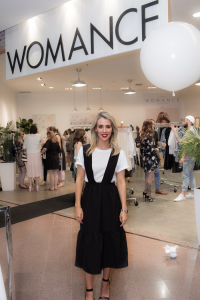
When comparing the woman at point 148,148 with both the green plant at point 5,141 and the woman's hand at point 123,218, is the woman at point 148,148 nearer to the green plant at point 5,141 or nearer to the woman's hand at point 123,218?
the woman's hand at point 123,218

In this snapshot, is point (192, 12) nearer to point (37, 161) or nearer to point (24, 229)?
point (37, 161)

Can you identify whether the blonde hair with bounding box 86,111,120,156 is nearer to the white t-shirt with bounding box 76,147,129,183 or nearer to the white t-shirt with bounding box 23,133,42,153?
the white t-shirt with bounding box 76,147,129,183

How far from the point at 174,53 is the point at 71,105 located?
11056mm

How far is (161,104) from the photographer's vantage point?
1357 centimetres

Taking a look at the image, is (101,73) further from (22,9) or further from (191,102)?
(191,102)

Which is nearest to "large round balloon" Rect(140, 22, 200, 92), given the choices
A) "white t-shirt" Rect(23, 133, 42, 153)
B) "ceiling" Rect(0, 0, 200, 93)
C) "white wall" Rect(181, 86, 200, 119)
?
"ceiling" Rect(0, 0, 200, 93)

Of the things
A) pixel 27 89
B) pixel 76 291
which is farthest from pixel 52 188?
pixel 27 89

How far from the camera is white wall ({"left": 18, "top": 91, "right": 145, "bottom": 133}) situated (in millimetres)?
12977

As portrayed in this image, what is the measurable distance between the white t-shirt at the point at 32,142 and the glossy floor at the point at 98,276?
292cm

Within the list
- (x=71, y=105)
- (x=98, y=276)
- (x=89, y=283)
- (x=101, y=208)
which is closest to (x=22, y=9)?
(x=101, y=208)

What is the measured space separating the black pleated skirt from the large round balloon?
1249 mm

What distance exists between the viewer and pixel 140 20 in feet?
12.7

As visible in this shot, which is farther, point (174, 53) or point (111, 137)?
point (174, 53)

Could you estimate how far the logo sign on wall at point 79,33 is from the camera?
12.8 ft
